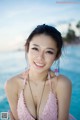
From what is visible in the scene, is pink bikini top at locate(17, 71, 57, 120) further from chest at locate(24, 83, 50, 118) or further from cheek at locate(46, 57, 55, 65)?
cheek at locate(46, 57, 55, 65)

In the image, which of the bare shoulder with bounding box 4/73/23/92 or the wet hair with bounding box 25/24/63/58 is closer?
the wet hair with bounding box 25/24/63/58

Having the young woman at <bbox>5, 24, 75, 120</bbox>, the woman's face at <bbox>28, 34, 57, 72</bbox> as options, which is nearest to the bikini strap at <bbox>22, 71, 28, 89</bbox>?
the young woman at <bbox>5, 24, 75, 120</bbox>

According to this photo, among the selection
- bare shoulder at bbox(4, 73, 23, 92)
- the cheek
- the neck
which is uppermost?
→ the cheek

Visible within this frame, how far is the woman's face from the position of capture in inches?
48.5

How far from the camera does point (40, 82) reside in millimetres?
1343

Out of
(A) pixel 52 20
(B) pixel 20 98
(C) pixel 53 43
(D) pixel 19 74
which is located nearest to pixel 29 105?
(B) pixel 20 98

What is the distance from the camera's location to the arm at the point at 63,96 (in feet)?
4.29

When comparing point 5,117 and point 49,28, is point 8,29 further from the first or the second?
point 5,117

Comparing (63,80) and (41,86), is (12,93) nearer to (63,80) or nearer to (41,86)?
(41,86)

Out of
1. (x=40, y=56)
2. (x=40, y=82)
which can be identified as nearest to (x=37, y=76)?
(x=40, y=82)

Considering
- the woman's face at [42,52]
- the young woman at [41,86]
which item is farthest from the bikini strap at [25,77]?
the woman's face at [42,52]

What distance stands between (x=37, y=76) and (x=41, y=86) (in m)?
0.05

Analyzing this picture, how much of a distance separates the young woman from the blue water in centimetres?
3

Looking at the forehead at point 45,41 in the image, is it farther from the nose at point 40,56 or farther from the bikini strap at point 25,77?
the bikini strap at point 25,77
